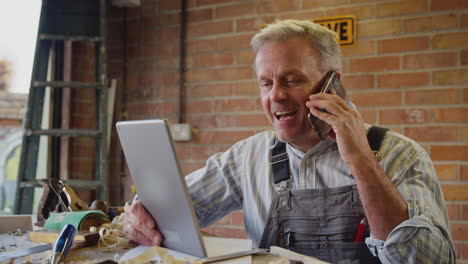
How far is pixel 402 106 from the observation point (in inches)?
92.5

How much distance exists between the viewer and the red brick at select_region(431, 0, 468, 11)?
88.3 inches

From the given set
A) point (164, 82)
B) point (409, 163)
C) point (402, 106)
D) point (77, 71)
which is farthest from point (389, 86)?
point (77, 71)

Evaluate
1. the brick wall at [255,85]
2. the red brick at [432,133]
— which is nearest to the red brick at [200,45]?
the brick wall at [255,85]

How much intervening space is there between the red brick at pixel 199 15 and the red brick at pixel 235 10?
52mm

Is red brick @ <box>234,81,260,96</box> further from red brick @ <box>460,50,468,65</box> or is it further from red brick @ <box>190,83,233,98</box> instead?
red brick @ <box>460,50,468,65</box>

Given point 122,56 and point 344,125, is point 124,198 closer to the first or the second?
point 122,56

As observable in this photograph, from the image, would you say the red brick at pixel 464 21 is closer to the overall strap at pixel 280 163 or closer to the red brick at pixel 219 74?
the red brick at pixel 219 74

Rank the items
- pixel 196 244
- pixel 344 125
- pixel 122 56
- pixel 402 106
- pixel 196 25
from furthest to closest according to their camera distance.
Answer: pixel 122 56
pixel 196 25
pixel 402 106
pixel 344 125
pixel 196 244

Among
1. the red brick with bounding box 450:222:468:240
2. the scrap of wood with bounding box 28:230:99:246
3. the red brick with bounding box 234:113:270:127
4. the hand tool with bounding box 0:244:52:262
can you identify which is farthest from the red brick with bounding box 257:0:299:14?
the hand tool with bounding box 0:244:52:262

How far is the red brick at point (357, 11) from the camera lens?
2424 mm

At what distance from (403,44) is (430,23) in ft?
0.51

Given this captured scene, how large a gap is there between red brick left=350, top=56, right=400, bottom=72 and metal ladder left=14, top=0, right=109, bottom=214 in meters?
1.39

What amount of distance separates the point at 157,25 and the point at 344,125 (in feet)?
6.28

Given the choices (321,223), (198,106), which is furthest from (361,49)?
(321,223)
